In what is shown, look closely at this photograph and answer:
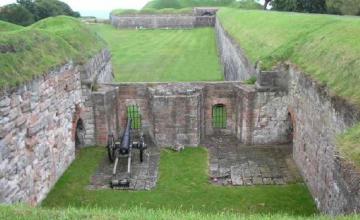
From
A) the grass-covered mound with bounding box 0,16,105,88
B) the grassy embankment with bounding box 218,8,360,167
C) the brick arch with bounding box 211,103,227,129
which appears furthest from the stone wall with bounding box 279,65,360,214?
the grass-covered mound with bounding box 0,16,105,88

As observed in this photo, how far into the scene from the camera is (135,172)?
1474 centimetres

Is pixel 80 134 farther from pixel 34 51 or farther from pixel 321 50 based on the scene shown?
pixel 321 50

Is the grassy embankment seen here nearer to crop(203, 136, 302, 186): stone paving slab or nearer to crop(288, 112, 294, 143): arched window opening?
crop(288, 112, 294, 143): arched window opening

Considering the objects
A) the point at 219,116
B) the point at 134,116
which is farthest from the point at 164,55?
the point at 134,116

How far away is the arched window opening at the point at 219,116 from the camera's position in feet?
60.4

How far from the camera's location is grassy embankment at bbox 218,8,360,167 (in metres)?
10.3

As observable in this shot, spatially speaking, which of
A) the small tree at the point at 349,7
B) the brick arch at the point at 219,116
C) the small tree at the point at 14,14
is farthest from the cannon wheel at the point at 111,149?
the small tree at the point at 349,7

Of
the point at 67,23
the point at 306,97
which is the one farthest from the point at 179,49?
the point at 306,97

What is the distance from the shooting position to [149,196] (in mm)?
13023

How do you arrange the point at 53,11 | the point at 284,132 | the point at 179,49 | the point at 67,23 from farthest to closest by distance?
1. the point at 179,49
2. the point at 53,11
3. the point at 67,23
4. the point at 284,132

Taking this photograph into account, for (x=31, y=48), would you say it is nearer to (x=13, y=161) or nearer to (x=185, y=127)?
(x=13, y=161)

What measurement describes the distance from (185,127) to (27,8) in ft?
62.9

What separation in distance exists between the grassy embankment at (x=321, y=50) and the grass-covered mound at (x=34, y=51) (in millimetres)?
6572

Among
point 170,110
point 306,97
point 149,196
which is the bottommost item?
point 149,196
